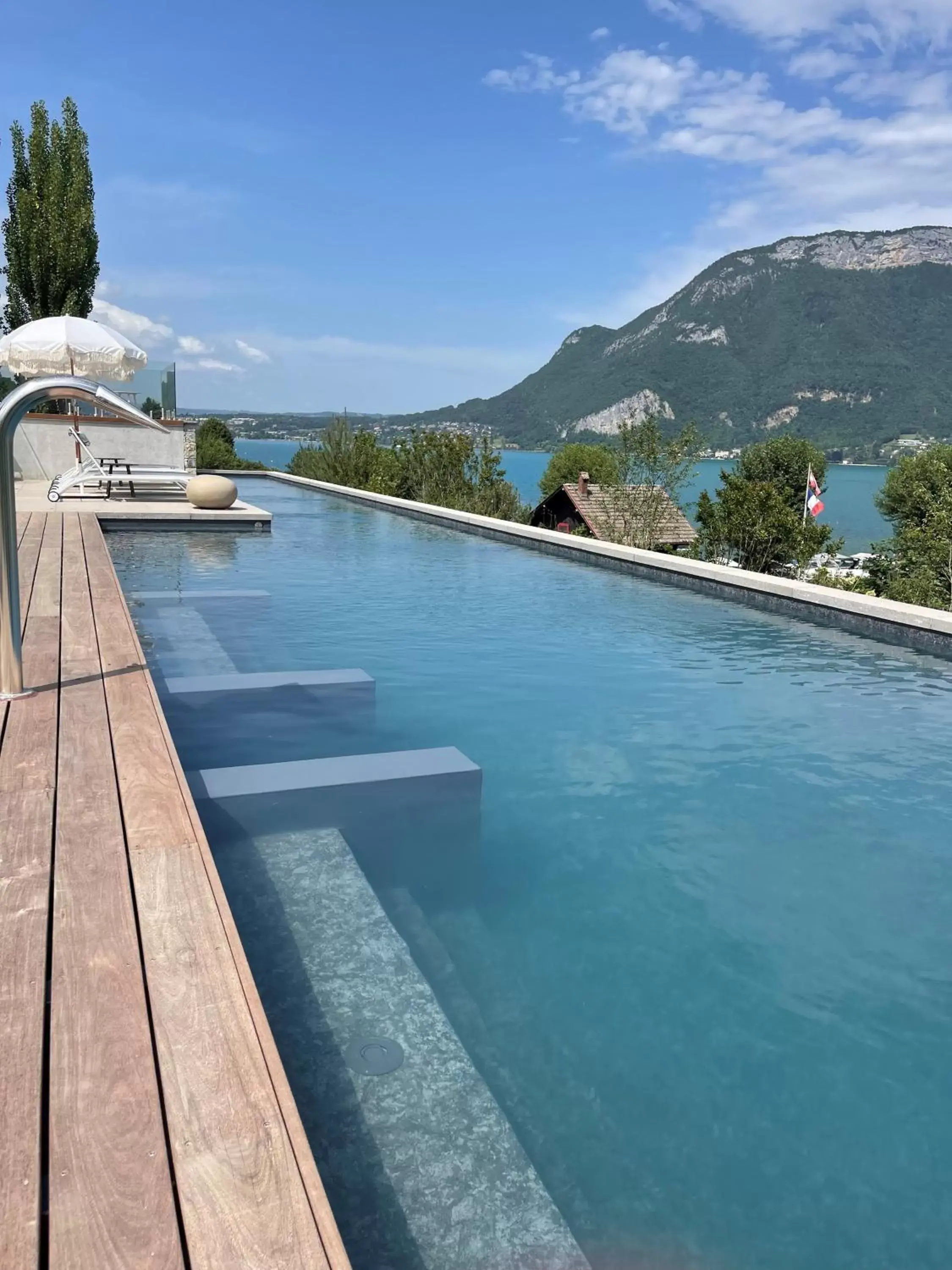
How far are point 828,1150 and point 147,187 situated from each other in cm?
1911

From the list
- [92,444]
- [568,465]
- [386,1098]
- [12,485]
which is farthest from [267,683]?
[568,465]

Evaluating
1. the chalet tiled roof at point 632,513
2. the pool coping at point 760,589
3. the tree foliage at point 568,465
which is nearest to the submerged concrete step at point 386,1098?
the pool coping at point 760,589

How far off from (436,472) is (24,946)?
679 inches

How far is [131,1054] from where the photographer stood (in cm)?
139

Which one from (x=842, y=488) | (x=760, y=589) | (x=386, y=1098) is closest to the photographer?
(x=386, y=1098)

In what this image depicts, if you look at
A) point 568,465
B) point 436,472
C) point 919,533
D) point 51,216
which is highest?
point 51,216

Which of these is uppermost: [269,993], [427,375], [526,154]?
[526,154]

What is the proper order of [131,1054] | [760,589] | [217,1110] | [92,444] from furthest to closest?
[92,444] → [760,589] → [131,1054] → [217,1110]

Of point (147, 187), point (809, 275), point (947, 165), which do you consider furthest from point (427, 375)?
point (809, 275)

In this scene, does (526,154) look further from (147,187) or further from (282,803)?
(282,803)

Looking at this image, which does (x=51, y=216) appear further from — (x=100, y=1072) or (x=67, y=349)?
(x=100, y=1072)

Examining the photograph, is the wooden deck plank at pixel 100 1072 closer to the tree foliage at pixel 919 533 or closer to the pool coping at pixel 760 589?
the pool coping at pixel 760 589

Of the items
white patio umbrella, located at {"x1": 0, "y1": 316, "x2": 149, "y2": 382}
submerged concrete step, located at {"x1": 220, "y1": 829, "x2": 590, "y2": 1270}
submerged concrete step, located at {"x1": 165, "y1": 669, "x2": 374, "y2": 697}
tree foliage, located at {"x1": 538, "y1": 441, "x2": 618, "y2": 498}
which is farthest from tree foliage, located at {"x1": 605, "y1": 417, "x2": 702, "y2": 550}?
tree foliage, located at {"x1": 538, "y1": 441, "x2": 618, "y2": 498}

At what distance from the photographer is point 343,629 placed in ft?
20.4
